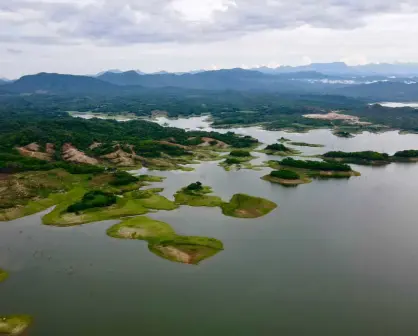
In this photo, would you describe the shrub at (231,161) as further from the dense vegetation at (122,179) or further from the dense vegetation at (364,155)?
the dense vegetation at (122,179)

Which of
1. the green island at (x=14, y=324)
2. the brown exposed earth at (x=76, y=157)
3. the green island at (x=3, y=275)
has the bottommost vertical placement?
the green island at (x=14, y=324)

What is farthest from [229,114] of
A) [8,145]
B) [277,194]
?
[277,194]

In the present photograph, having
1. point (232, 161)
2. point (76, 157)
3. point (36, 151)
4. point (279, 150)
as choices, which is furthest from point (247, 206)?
point (36, 151)

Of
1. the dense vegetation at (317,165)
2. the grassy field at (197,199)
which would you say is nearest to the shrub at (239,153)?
the dense vegetation at (317,165)

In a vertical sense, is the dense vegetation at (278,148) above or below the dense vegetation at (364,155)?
above

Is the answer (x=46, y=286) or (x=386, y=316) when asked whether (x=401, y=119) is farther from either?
(x=46, y=286)
